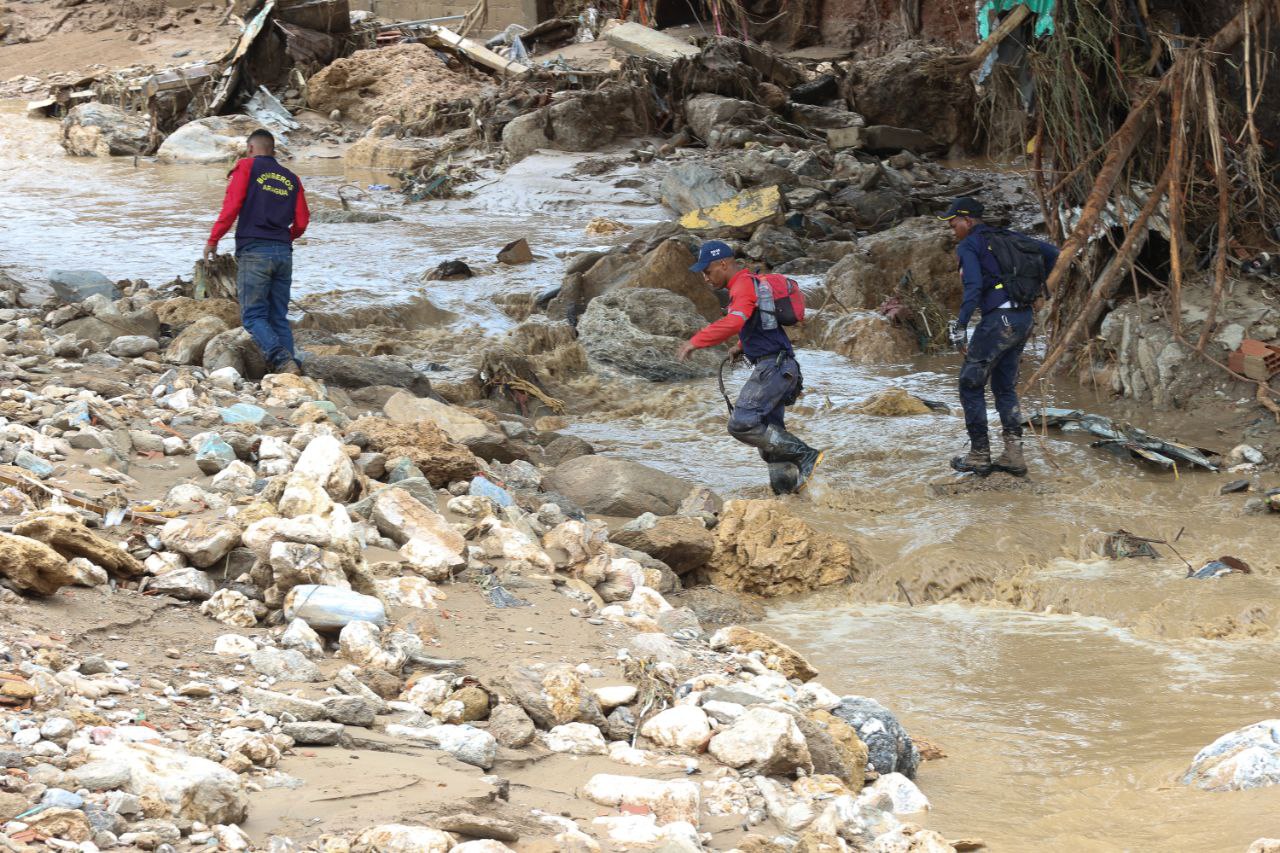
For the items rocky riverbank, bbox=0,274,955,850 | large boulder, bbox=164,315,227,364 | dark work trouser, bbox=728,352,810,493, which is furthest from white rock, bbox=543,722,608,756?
large boulder, bbox=164,315,227,364

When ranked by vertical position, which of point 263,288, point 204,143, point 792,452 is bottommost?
point 792,452

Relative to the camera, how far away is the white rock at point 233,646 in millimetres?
3621

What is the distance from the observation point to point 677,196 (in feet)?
50.6

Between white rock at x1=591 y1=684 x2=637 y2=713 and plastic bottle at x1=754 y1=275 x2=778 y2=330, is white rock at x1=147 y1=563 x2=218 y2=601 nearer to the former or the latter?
white rock at x1=591 y1=684 x2=637 y2=713

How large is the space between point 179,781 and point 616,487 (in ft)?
14.3

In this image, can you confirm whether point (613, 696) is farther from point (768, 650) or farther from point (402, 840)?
point (402, 840)

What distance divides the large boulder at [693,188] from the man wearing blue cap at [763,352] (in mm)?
8074

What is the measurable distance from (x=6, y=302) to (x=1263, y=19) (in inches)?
339

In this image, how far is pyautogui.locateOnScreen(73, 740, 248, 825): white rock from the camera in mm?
2518

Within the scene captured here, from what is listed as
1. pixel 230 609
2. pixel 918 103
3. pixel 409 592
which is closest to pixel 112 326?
pixel 409 592

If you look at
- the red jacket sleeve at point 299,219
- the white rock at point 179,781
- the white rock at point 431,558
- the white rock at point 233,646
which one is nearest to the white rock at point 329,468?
the white rock at point 431,558

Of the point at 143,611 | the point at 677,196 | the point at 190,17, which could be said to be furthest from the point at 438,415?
the point at 190,17

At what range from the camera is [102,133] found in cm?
2134

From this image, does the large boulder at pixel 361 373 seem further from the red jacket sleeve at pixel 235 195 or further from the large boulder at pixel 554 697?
the large boulder at pixel 554 697
